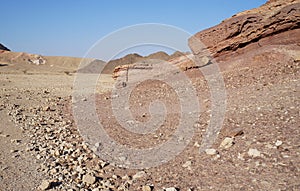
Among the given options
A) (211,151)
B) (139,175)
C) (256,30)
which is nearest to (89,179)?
(139,175)

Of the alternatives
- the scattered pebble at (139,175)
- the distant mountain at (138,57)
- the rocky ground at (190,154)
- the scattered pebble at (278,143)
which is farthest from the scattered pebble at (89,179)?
the distant mountain at (138,57)

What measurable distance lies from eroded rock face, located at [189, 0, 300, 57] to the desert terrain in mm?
59

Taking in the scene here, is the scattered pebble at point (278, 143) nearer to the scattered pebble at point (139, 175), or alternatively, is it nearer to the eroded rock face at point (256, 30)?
the scattered pebble at point (139, 175)

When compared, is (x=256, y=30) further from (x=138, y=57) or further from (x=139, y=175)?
(x=138, y=57)

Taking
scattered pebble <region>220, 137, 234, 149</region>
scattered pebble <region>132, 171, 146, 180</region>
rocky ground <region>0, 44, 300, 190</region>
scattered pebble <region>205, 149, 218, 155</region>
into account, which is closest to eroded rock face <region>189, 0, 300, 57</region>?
rocky ground <region>0, 44, 300, 190</region>

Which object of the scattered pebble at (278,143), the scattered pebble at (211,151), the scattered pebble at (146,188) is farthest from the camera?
the scattered pebble at (211,151)

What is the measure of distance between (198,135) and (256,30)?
322 inches

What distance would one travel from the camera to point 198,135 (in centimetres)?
527

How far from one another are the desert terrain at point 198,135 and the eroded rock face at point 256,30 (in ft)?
0.19

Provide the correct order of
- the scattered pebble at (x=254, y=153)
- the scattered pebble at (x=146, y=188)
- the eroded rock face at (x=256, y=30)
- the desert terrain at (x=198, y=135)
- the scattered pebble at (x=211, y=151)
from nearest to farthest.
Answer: the scattered pebble at (x=146, y=188)
the desert terrain at (x=198, y=135)
the scattered pebble at (x=254, y=153)
the scattered pebble at (x=211, y=151)
the eroded rock face at (x=256, y=30)

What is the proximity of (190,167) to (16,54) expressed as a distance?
61.1 metres

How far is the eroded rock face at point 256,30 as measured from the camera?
11.1 metres

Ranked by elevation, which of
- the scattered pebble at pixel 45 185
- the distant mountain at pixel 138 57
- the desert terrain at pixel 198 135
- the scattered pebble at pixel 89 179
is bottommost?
the scattered pebble at pixel 45 185

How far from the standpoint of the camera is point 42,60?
5966 centimetres
